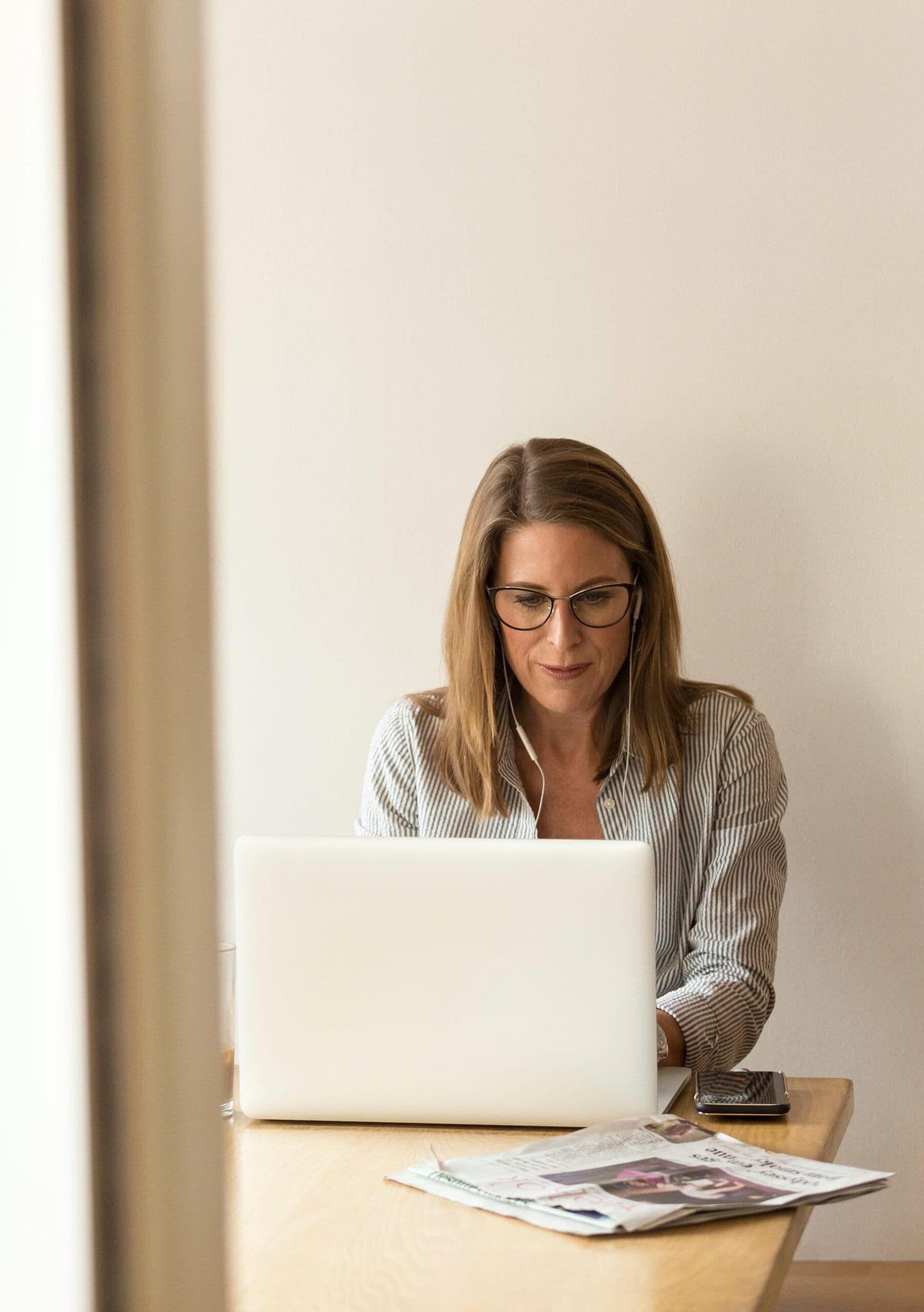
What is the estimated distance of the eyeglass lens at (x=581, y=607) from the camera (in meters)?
1.86

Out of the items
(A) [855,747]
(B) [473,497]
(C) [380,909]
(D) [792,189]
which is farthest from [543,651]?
(D) [792,189]

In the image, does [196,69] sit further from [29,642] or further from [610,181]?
[610,181]

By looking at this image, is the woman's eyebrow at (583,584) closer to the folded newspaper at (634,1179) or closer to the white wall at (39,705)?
the folded newspaper at (634,1179)

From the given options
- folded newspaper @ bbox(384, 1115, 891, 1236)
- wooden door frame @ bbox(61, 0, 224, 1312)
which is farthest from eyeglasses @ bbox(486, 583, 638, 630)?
wooden door frame @ bbox(61, 0, 224, 1312)

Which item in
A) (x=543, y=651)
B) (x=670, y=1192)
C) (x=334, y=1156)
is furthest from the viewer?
(x=543, y=651)

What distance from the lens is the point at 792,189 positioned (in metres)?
2.06

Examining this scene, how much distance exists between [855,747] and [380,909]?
1078 millimetres

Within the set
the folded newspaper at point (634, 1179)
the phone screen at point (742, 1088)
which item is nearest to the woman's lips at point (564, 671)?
the phone screen at point (742, 1088)

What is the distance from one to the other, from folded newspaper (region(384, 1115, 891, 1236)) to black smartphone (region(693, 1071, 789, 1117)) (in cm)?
10

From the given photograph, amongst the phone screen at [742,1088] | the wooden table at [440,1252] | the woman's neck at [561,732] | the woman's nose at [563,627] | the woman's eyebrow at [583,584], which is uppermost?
the woman's eyebrow at [583,584]

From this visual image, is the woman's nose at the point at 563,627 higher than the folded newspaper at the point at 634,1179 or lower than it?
higher

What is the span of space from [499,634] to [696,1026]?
0.66m

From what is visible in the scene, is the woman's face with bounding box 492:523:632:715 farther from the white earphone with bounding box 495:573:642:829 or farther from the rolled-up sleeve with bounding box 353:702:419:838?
the rolled-up sleeve with bounding box 353:702:419:838

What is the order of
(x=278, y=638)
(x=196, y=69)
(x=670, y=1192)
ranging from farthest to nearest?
(x=278, y=638), (x=670, y=1192), (x=196, y=69)
